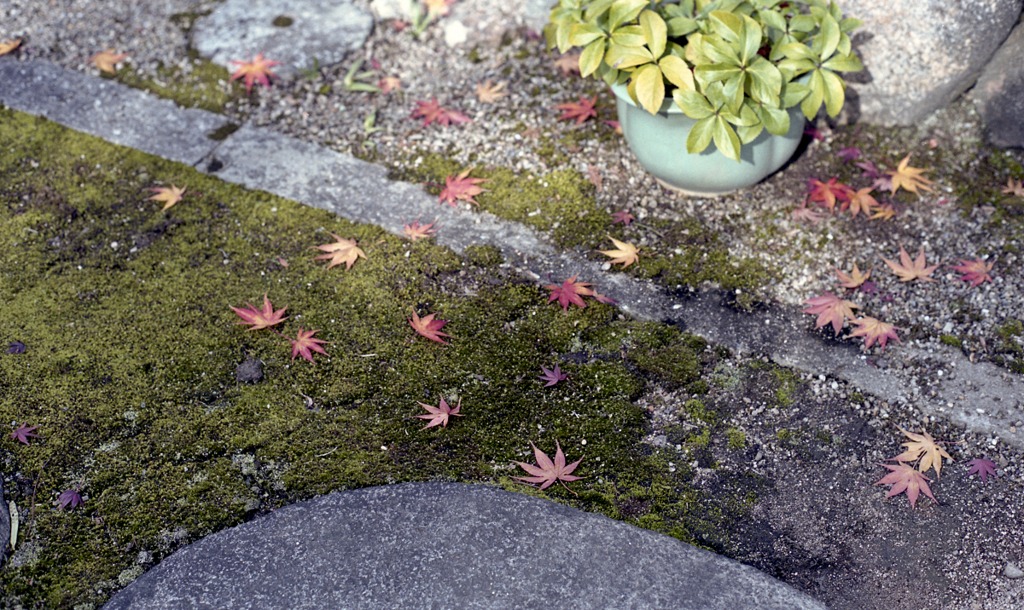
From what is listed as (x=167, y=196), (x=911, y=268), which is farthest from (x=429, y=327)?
(x=911, y=268)

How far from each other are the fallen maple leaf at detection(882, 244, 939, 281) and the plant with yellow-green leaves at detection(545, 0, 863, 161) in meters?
0.66

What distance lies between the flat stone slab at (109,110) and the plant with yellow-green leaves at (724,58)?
187 centimetres

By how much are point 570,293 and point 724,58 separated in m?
1.02

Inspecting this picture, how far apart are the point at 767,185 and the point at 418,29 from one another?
6.73 ft

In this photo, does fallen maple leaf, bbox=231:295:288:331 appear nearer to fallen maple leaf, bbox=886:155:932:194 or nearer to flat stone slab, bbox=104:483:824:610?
flat stone slab, bbox=104:483:824:610

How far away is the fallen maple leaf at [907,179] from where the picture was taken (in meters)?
3.83

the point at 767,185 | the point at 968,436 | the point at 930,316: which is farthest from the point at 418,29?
the point at 968,436

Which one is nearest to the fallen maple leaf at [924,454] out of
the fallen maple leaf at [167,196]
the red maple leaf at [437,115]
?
the red maple leaf at [437,115]

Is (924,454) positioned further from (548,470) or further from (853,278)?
(548,470)

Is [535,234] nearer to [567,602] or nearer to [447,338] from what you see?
[447,338]

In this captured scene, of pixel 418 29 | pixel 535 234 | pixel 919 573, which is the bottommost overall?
pixel 919 573

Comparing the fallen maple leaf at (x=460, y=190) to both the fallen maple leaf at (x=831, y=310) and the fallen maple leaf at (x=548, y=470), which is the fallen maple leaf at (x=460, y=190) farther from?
the fallen maple leaf at (x=831, y=310)

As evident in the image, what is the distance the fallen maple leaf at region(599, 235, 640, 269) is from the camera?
3.56 m

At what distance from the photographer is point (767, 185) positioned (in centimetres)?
392
